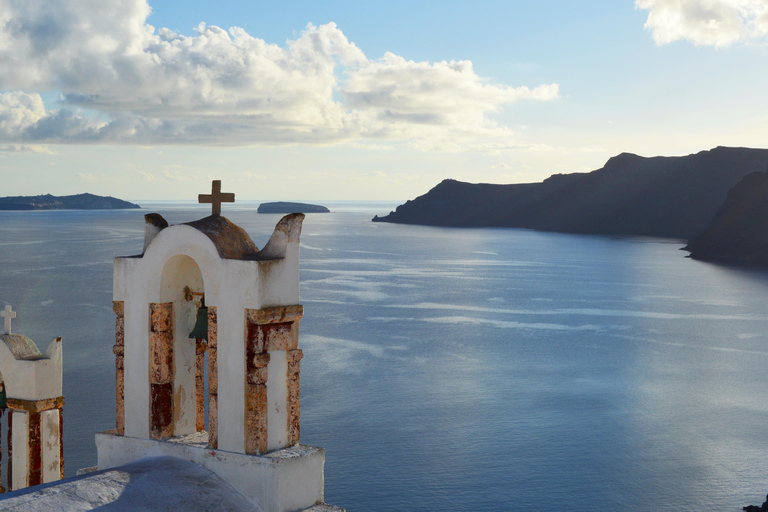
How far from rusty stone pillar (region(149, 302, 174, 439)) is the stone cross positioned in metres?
1.27

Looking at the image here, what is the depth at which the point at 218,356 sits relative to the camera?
816 cm

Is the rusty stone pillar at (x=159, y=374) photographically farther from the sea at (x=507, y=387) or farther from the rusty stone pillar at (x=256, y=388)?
the sea at (x=507, y=387)

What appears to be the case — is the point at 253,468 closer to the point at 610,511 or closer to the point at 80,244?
the point at 610,511

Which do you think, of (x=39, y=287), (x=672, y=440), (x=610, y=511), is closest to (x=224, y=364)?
(x=610, y=511)

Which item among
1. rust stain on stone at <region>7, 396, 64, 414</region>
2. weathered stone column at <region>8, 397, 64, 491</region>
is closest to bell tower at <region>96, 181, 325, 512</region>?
rust stain on stone at <region>7, 396, 64, 414</region>

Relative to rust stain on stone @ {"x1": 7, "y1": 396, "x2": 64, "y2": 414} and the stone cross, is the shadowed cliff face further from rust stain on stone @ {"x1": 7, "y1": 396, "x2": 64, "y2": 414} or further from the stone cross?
the stone cross

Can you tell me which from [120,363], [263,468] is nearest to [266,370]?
[263,468]

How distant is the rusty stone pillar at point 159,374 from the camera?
28.0ft

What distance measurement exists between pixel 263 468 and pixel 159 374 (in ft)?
5.88

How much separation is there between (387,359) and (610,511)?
23688 mm

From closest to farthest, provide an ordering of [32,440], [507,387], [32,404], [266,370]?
[266,370] < [32,404] < [32,440] < [507,387]

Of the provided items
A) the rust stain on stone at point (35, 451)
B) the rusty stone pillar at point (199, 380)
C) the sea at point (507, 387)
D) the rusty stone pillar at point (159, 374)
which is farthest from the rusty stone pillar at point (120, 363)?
the sea at point (507, 387)

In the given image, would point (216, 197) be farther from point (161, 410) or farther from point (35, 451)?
point (35, 451)

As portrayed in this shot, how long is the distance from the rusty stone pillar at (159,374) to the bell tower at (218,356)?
0.01 metres
